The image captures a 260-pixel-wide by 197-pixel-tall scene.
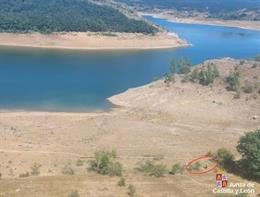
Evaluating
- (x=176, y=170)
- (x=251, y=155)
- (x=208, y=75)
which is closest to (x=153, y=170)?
(x=176, y=170)

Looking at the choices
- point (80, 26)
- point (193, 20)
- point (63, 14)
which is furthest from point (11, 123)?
point (193, 20)

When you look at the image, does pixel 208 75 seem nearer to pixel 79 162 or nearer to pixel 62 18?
pixel 79 162

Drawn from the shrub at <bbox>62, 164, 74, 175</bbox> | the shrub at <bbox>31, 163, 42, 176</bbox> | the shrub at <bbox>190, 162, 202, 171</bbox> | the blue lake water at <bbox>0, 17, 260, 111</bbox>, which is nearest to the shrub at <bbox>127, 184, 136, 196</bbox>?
the shrub at <bbox>62, 164, 74, 175</bbox>

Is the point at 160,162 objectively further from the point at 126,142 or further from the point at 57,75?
the point at 57,75

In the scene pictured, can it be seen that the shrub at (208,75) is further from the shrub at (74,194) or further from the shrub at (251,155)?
the shrub at (74,194)

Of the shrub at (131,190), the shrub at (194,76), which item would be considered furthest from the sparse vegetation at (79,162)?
the shrub at (194,76)

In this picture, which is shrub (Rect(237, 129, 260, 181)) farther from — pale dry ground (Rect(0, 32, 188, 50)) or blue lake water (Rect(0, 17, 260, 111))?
pale dry ground (Rect(0, 32, 188, 50))
